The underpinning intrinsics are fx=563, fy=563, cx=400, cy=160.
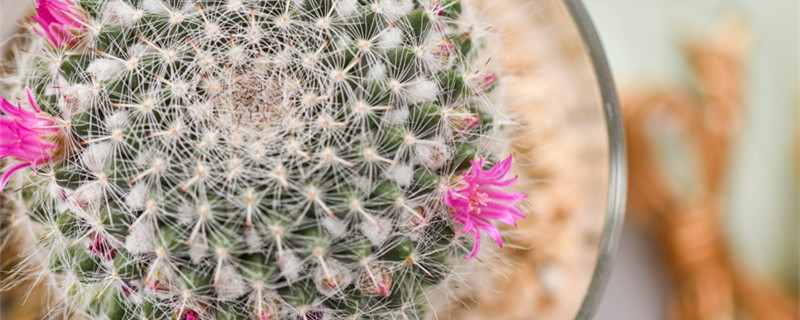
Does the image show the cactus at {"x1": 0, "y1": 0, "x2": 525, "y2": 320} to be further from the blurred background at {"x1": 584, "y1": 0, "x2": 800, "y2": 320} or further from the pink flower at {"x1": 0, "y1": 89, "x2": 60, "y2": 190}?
the blurred background at {"x1": 584, "y1": 0, "x2": 800, "y2": 320}

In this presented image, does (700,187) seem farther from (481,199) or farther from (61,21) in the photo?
(61,21)

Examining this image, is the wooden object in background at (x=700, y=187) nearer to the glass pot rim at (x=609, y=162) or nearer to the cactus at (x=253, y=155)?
the glass pot rim at (x=609, y=162)

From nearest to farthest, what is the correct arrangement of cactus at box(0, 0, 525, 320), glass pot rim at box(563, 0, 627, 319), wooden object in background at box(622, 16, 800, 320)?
cactus at box(0, 0, 525, 320), glass pot rim at box(563, 0, 627, 319), wooden object in background at box(622, 16, 800, 320)

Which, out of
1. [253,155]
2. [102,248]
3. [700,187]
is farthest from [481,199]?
[700,187]

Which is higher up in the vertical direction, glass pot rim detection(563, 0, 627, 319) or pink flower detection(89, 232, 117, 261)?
pink flower detection(89, 232, 117, 261)

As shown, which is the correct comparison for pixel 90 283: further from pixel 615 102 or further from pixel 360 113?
pixel 615 102

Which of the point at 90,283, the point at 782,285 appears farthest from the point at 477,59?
the point at 782,285

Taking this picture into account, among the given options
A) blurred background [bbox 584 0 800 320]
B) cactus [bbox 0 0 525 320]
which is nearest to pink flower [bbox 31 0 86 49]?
cactus [bbox 0 0 525 320]
